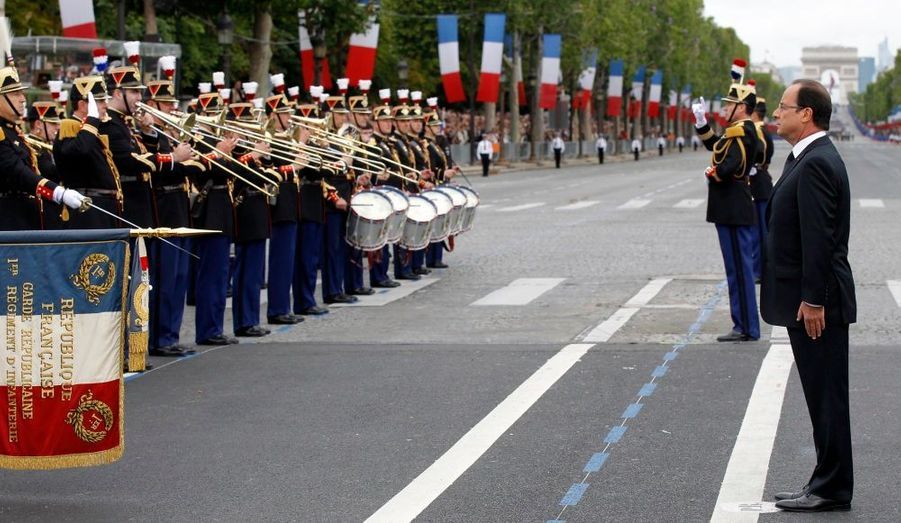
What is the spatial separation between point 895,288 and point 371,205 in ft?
18.0

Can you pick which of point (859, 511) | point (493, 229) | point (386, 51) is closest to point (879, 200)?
point (493, 229)

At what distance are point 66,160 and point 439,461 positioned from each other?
4070 mm

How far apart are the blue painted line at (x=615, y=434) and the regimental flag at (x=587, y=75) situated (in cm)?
7218

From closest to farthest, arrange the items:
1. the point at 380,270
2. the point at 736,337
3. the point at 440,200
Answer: the point at 736,337, the point at 380,270, the point at 440,200

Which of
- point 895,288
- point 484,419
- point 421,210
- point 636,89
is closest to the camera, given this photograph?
point 484,419

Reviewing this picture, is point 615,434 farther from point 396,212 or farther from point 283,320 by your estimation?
point 396,212

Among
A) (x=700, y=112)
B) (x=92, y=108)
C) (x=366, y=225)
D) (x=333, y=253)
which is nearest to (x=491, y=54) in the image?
(x=366, y=225)

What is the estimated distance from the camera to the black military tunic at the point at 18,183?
32.8ft

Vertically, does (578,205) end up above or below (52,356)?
below

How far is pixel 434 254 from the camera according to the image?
764 inches

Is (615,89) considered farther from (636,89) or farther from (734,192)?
(734,192)

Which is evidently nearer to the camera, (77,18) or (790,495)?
(790,495)

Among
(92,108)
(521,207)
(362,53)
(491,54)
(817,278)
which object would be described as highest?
(491,54)

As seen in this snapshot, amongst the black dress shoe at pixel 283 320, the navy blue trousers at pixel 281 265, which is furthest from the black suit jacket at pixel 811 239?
the black dress shoe at pixel 283 320
